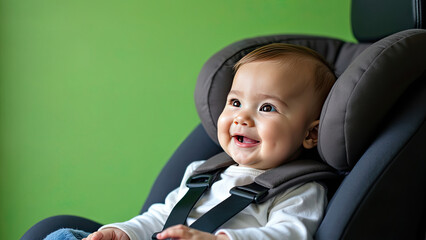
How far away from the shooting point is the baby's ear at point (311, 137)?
1146 mm

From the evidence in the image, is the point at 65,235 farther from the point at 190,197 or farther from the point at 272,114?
the point at 272,114

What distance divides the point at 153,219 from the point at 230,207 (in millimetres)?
235

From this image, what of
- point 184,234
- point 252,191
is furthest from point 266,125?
point 184,234

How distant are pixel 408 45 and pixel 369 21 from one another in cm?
28

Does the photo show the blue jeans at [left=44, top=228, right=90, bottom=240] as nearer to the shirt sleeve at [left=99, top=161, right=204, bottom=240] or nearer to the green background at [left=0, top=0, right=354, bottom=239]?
the shirt sleeve at [left=99, top=161, right=204, bottom=240]

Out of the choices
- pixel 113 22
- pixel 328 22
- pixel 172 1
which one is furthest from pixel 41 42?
pixel 328 22

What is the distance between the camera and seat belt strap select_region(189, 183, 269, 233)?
1.02m

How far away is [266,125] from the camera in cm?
110

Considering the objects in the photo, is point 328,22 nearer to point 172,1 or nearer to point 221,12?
point 221,12

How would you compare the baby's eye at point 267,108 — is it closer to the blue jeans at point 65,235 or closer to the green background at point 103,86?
the blue jeans at point 65,235

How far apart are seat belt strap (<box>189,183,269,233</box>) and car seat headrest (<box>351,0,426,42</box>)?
0.46m

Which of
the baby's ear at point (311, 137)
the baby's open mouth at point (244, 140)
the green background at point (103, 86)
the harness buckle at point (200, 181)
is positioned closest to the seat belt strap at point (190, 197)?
the harness buckle at point (200, 181)

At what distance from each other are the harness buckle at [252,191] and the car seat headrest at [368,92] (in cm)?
15

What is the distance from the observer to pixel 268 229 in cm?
96
